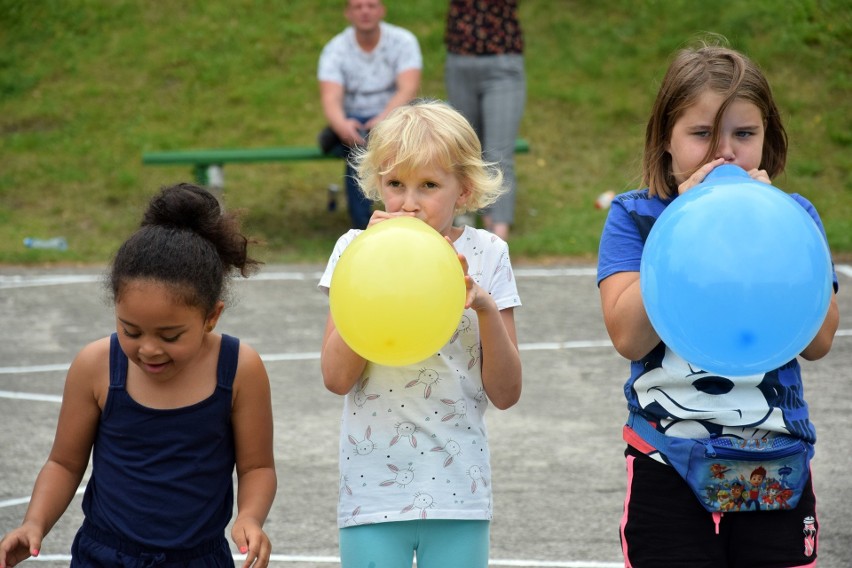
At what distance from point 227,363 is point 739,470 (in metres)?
1.24

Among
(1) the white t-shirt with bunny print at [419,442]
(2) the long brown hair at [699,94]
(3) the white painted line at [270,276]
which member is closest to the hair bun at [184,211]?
(1) the white t-shirt with bunny print at [419,442]

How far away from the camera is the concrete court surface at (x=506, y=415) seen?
466 centimetres

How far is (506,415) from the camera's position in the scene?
6.11 metres

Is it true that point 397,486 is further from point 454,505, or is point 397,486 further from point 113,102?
point 113,102

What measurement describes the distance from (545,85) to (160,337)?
11744mm

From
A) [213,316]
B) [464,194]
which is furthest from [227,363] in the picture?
[464,194]

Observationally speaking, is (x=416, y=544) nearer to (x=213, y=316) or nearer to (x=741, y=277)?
(x=213, y=316)

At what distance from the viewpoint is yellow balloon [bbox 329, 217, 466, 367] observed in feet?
8.43

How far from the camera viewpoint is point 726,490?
2783 millimetres

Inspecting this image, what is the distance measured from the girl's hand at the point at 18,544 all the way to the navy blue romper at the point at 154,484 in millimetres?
147

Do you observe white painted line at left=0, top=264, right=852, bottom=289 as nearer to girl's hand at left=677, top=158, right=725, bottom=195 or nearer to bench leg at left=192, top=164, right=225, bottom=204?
bench leg at left=192, top=164, right=225, bottom=204

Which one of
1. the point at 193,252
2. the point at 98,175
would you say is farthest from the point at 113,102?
the point at 193,252

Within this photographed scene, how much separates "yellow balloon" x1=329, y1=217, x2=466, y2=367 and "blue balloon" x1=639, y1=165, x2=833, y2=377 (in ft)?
1.48

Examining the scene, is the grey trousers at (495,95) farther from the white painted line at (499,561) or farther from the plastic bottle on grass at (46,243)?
the white painted line at (499,561)
